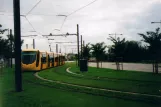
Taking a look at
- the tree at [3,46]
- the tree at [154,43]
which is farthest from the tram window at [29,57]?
the tree at [154,43]

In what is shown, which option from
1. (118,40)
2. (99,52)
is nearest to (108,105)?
(118,40)

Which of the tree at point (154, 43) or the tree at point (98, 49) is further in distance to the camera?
the tree at point (98, 49)

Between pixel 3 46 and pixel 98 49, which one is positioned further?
pixel 3 46

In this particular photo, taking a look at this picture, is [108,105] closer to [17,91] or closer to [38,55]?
[17,91]

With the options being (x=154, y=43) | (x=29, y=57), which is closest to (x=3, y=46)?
(x=29, y=57)

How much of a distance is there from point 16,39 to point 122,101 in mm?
Answer: 6674

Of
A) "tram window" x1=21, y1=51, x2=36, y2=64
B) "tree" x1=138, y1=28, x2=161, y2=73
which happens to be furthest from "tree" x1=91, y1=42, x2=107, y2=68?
"tree" x1=138, y1=28, x2=161, y2=73

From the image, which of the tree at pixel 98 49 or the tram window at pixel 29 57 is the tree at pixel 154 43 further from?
the tree at pixel 98 49

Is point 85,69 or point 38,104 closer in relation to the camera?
point 38,104

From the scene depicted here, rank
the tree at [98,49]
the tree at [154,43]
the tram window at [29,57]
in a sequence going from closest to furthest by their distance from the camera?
the tree at [154,43], the tram window at [29,57], the tree at [98,49]

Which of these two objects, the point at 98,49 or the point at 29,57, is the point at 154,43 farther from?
the point at 98,49

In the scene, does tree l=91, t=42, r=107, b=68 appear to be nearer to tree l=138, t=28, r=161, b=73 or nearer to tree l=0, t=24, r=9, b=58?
tree l=0, t=24, r=9, b=58

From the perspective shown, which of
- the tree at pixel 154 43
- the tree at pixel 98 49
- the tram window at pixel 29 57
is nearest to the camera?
the tree at pixel 154 43

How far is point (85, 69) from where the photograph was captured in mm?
30016
